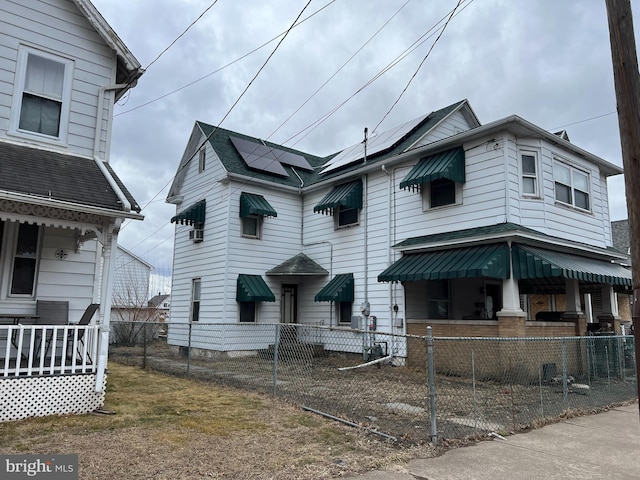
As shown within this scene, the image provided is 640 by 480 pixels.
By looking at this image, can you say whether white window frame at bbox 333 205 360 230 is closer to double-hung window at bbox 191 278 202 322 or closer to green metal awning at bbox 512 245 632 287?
double-hung window at bbox 191 278 202 322

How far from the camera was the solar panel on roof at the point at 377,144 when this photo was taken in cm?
1484

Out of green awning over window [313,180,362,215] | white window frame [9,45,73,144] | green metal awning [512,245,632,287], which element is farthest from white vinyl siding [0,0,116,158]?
green metal awning [512,245,632,287]

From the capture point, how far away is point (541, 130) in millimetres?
11352

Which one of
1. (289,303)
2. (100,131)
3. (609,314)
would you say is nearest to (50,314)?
(100,131)

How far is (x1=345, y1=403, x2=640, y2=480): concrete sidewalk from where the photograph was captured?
4.46m

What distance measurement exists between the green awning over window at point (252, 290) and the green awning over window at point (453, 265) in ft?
13.3

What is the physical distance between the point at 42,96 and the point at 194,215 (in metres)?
8.05

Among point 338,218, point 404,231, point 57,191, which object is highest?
point 338,218

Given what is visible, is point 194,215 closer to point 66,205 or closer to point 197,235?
point 197,235

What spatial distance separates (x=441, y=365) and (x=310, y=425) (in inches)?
244

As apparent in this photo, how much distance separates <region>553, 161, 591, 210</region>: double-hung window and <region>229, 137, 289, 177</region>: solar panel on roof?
911 centimetres

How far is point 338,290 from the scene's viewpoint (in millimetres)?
14352

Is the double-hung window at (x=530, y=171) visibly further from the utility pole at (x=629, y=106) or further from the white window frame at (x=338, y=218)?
the utility pole at (x=629, y=106)

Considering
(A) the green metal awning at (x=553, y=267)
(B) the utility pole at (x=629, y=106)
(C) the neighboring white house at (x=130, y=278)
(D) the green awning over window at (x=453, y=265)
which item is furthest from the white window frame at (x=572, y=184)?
(C) the neighboring white house at (x=130, y=278)
